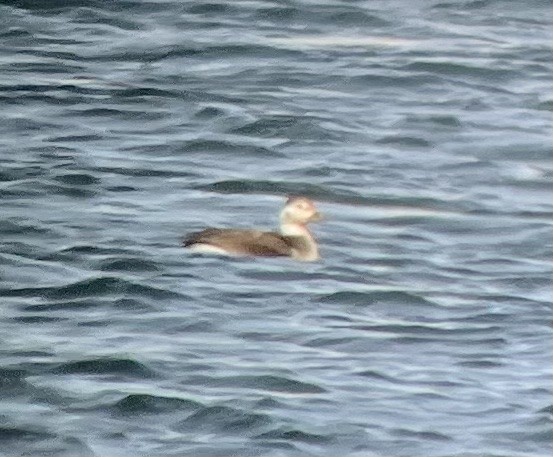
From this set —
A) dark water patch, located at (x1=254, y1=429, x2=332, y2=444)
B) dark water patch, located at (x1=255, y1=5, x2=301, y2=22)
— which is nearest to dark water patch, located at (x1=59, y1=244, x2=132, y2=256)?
dark water patch, located at (x1=255, y1=5, x2=301, y2=22)

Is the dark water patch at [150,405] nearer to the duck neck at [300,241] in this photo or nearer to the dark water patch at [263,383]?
the dark water patch at [263,383]

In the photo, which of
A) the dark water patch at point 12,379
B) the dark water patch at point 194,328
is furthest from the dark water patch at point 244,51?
the dark water patch at point 12,379

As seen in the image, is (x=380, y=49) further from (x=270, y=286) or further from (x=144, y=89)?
(x=270, y=286)

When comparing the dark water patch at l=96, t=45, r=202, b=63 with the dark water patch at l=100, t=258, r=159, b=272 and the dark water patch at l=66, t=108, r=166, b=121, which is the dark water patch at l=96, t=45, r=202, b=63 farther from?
the dark water patch at l=100, t=258, r=159, b=272

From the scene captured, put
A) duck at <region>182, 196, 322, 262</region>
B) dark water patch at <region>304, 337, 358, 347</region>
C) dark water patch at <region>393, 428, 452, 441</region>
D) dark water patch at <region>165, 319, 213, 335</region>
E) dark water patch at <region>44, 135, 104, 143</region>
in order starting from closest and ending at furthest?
dark water patch at <region>393, 428, 452, 441</region> → dark water patch at <region>304, 337, 358, 347</region> → dark water patch at <region>165, 319, 213, 335</region> → duck at <region>182, 196, 322, 262</region> → dark water patch at <region>44, 135, 104, 143</region>

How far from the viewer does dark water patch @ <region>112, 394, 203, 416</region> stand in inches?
251

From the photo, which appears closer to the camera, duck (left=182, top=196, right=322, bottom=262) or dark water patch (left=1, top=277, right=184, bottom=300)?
dark water patch (left=1, top=277, right=184, bottom=300)

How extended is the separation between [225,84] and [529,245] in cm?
189

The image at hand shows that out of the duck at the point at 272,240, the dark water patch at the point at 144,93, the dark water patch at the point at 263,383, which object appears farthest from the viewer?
the dark water patch at the point at 144,93

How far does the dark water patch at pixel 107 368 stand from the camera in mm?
6652

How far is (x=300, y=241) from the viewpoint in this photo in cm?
809

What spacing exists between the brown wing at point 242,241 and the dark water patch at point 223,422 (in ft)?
5.61

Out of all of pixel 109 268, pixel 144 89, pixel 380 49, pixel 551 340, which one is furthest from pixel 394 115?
pixel 551 340

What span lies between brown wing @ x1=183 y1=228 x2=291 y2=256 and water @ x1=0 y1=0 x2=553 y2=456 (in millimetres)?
58
